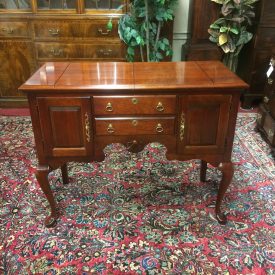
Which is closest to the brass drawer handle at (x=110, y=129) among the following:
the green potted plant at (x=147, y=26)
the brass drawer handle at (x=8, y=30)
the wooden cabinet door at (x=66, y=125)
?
the wooden cabinet door at (x=66, y=125)

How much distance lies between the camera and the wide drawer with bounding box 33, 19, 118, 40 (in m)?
3.28

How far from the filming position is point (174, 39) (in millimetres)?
3900

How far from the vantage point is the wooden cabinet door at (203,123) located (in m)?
1.59

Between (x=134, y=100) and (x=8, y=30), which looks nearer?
(x=134, y=100)

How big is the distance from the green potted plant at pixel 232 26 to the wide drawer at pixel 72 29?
1133 millimetres

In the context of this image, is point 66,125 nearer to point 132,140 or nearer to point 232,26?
point 132,140

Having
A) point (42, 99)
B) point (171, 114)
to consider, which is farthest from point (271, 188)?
point (42, 99)

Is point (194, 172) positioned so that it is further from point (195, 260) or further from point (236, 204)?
point (195, 260)

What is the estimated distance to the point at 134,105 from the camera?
5.19 ft

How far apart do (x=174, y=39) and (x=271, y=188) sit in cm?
240

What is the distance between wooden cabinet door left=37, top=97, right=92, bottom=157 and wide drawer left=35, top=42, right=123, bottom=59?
6.52 ft

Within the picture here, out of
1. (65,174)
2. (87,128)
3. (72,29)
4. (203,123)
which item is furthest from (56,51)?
(203,123)

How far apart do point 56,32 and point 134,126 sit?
2186mm

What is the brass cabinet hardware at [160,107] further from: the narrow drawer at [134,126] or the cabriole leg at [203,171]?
the cabriole leg at [203,171]
